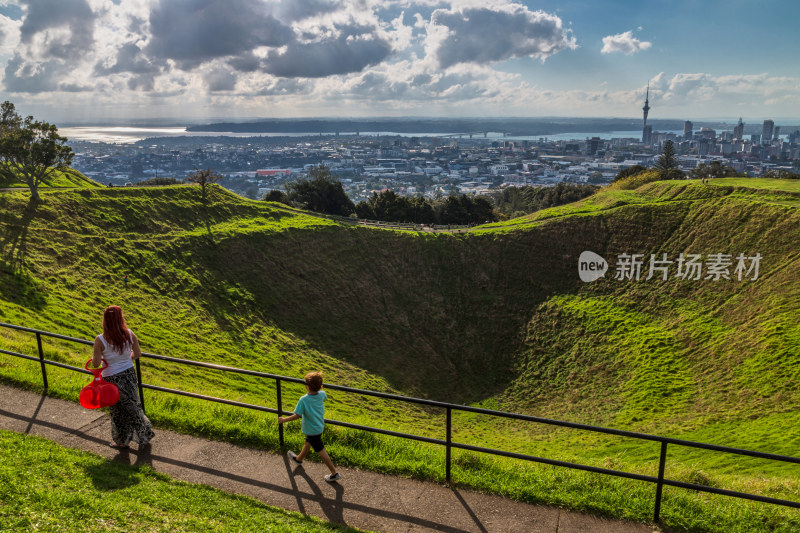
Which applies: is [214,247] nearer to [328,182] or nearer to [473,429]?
[473,429]

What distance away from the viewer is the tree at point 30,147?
2936cm

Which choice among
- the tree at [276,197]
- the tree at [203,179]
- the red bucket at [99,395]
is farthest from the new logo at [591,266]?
the tree at [276,197]

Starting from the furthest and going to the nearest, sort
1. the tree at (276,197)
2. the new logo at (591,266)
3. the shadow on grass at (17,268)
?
the tree at (276,197)
the new logo at (591,266)
the shadow on grass at (17,268)

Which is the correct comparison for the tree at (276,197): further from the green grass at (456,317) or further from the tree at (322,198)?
the green grass at (456,317)

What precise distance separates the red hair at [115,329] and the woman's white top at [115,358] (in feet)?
0.17

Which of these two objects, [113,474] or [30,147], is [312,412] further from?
[30,147]

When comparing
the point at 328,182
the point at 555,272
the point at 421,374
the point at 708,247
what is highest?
the point at 328,182

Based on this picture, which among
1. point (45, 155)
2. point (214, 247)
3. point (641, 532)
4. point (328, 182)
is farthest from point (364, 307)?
point (328, 182)

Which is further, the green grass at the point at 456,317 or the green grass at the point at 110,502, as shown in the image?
the green grass at the point at 456,317

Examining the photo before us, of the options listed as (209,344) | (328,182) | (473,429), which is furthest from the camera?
(328,182)

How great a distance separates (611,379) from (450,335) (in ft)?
32.6

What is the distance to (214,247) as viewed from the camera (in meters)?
33.4

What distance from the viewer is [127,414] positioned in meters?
7.09

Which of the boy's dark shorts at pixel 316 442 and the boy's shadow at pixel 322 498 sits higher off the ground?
the boy's dark shorts at pixel 316 442
